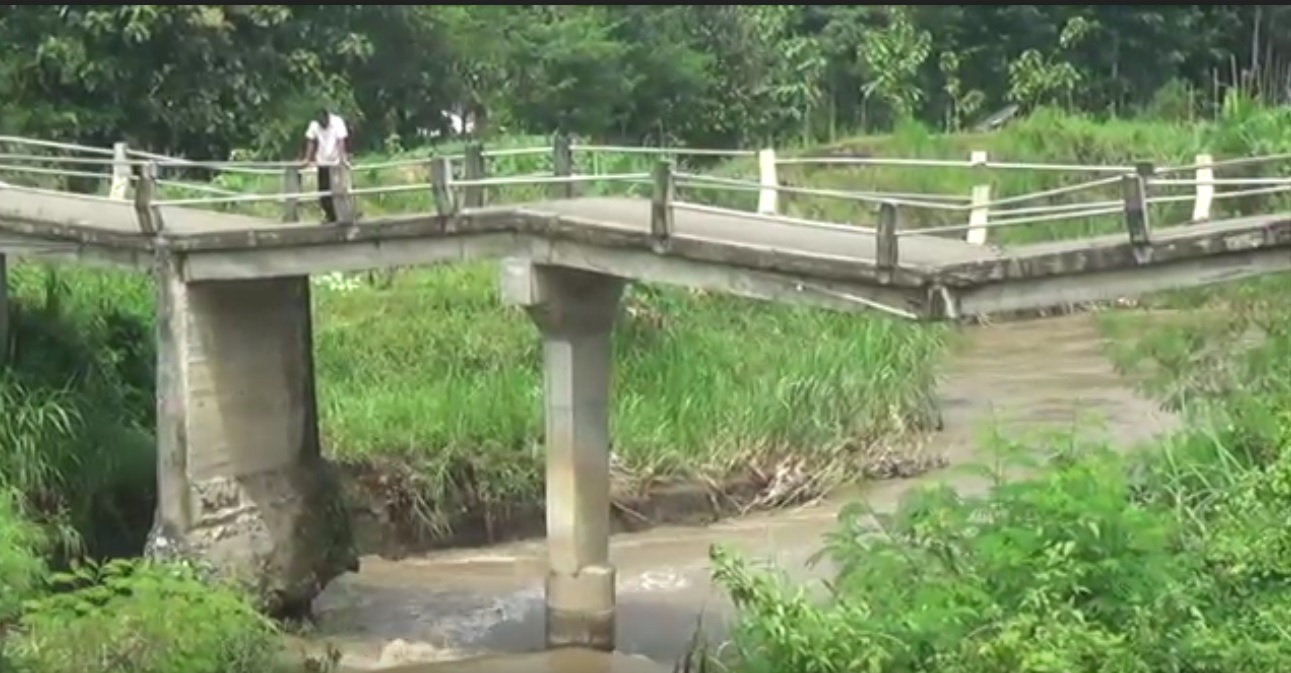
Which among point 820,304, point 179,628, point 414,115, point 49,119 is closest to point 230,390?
point 179,628

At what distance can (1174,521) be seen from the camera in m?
17.6

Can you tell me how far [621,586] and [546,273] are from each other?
4.44 metres

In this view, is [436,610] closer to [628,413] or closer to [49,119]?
[628,413]

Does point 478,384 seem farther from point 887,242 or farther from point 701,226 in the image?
point 887,242

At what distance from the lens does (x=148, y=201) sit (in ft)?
72.2

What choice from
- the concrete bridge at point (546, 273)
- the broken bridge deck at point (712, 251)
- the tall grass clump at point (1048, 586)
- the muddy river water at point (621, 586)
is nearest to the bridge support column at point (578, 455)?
the concrete bridge at point (546, 273)

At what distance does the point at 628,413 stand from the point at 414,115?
22.8 m

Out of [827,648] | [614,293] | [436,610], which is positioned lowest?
[436,610]

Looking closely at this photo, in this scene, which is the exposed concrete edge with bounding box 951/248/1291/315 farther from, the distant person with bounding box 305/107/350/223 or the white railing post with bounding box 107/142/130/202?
the white railing post with bounding box 107/142/130/202

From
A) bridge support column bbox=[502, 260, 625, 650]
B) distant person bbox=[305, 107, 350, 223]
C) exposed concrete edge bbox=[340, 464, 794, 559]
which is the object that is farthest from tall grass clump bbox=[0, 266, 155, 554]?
bridge support column bbox=[502, 260, 625, 650]

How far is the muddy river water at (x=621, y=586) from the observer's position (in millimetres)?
21578

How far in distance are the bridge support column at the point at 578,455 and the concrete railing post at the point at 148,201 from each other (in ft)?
11.7

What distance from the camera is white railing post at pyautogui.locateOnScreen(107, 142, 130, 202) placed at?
78.7ft

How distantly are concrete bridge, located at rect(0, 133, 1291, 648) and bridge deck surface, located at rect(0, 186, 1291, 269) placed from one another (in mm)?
48
